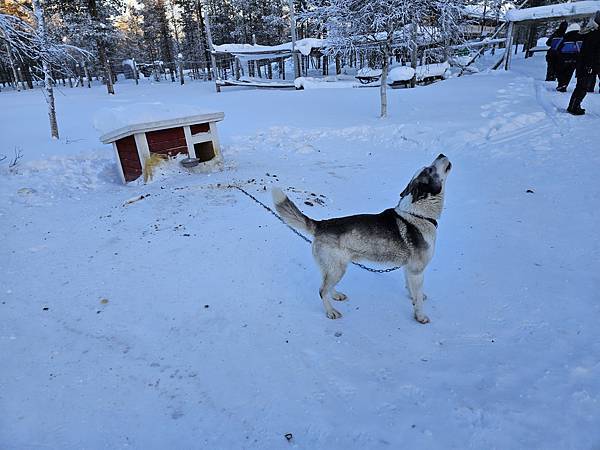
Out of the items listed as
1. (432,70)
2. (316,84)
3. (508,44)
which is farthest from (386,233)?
(316,84)

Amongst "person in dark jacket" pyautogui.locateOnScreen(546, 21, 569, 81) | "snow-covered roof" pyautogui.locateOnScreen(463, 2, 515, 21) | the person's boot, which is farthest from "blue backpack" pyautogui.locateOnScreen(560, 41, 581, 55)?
"snow-covered roof" pyautogui.locateOnScreen(463, 2, 515, 21)

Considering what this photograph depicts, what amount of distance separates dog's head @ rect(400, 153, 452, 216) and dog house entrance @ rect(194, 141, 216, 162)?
6101 mm

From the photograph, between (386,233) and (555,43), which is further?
(555,43)

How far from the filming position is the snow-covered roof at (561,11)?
43.7ft

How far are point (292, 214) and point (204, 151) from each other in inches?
232

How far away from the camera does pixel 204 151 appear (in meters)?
8.38

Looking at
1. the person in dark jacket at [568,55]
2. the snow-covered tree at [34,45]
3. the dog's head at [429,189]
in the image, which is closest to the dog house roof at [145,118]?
the snow-covered tree at [34,45]

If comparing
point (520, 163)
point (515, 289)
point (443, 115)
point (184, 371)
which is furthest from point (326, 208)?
point (443, 115)

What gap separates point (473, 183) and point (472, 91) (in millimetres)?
7842

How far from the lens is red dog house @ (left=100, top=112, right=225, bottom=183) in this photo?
7.17 meters

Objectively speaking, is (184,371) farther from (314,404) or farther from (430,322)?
(430,322)

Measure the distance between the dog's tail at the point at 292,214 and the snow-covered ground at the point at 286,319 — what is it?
0.92m

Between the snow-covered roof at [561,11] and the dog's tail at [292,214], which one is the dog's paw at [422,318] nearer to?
the dog's tail at [292,214]

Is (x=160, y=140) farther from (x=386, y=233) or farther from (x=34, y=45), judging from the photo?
(x=386, y=233)
